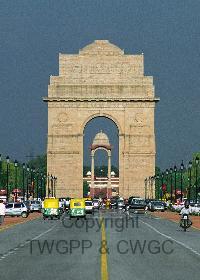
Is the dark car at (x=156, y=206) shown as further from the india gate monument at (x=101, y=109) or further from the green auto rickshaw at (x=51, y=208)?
the india gate monument at (x=101, y=109)

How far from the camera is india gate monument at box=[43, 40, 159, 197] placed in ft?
513

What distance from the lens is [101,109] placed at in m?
156

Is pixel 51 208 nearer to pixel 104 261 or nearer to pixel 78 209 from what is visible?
pixel 78 209

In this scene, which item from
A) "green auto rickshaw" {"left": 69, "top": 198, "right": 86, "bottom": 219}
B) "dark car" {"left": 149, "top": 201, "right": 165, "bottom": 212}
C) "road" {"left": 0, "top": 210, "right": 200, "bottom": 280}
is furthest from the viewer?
"dark car" {"left": 149, "top": 201, "right": 165, "bottom": 212}

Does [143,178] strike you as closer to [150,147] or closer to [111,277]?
[150,147]

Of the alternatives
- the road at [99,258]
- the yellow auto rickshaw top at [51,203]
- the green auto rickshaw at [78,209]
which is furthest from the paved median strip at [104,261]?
the yellow auto rickshaw top at [51,203]

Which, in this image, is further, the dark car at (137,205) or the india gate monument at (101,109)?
the india gate monument at (101,109)

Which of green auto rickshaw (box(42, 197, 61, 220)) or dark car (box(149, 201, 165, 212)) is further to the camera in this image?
dark car (box(149, 201, 165, 212))

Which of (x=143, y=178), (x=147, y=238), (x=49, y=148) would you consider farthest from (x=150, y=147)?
(x=147, y=238)

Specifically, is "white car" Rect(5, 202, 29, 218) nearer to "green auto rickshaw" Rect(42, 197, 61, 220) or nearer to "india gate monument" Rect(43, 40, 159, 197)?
"green auto rickshaw" Rect(42, 197, 61, 220)

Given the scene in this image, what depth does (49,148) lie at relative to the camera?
15950 centimetres

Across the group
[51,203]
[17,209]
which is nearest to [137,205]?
[17,209]

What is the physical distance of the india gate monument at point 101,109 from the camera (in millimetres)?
156500

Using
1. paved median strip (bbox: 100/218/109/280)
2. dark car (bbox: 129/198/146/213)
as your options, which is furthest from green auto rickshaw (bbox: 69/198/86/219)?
paved median strip (bbox: 100/218/109/280)
